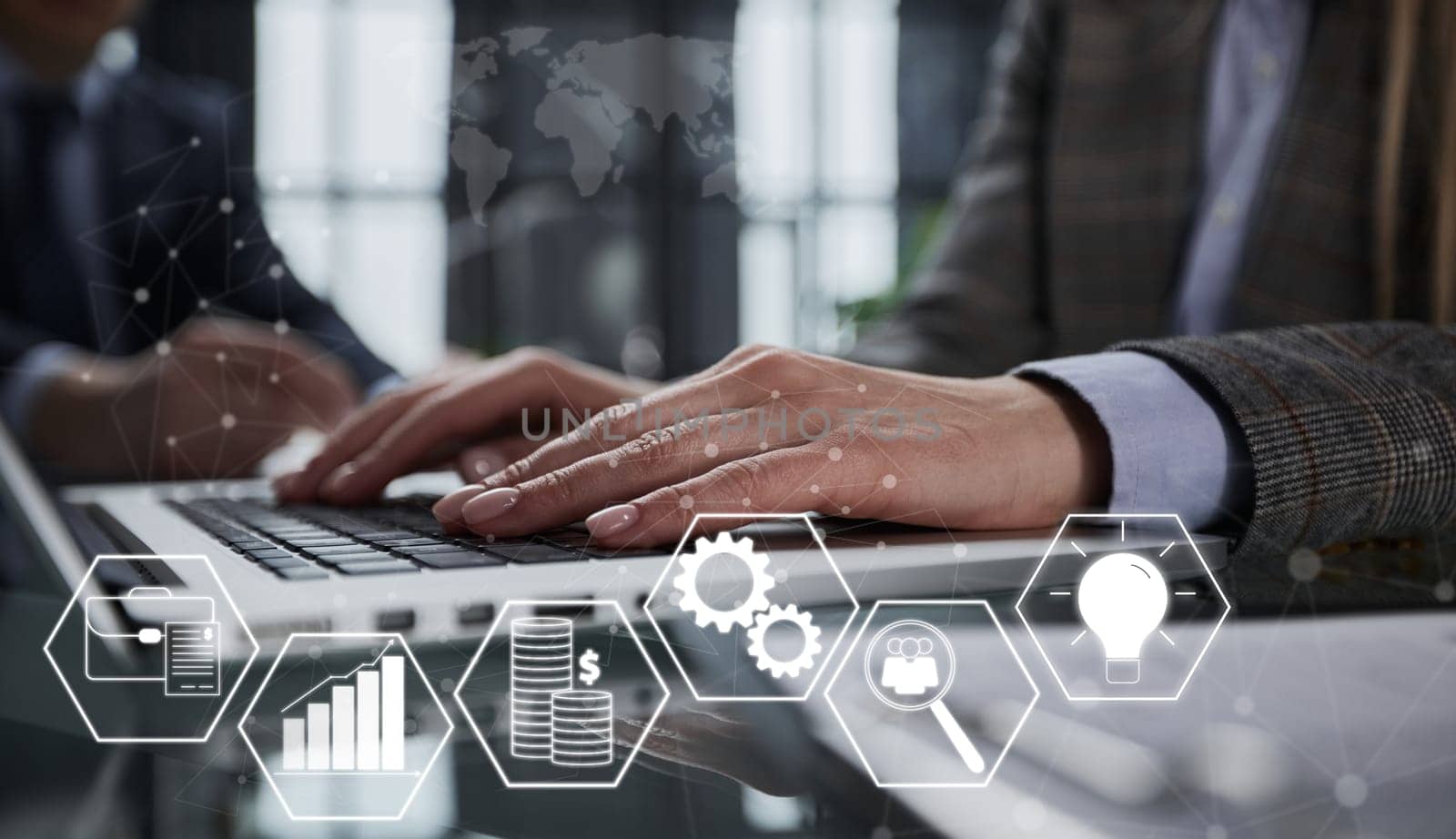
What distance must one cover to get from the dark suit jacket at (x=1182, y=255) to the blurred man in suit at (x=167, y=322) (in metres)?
0.32

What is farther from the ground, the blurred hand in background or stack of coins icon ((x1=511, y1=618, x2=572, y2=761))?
the blurred hand in background

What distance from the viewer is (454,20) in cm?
46

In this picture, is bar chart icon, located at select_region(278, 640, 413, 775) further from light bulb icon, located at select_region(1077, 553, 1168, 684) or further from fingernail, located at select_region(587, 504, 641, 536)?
light bulb icon, located at select_region(1077, 553, 1168, 684)

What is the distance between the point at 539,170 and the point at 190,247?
19cm

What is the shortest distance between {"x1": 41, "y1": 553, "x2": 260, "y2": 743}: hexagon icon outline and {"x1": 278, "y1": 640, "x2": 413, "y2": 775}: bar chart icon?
2 centimetres

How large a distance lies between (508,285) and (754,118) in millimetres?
162

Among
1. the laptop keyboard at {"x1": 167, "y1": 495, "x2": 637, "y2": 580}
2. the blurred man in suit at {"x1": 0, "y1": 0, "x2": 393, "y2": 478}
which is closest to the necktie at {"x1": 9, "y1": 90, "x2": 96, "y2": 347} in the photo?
the blurred man in suit at {"x1": 0, "y1": 0, "x2": 393, "y2": 478}

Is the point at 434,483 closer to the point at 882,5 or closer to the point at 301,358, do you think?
the point at 301,358

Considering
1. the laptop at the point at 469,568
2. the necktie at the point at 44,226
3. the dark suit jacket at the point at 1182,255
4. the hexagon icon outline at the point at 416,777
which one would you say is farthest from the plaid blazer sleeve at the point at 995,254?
the necktie at the point at 44,226

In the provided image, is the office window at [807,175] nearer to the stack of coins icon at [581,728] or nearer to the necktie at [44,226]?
the stack of coins icon at [581,728]

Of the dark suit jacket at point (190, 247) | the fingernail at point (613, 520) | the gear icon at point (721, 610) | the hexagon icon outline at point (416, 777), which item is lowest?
the hexagon icon outline at point (416, 777)

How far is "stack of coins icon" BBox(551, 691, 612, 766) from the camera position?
24 cm

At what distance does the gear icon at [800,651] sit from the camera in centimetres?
25

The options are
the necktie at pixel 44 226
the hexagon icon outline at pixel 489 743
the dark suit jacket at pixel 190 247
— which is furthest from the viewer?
the necktie at pixel 44 226
